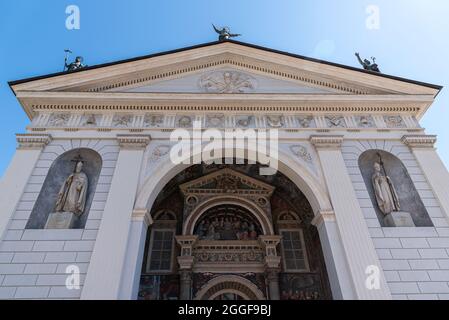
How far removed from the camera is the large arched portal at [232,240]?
1099 centimetres

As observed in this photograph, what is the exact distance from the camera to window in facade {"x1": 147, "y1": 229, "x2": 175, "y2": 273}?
11414 millimetres

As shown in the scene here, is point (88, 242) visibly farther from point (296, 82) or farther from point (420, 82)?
point (420, 82)

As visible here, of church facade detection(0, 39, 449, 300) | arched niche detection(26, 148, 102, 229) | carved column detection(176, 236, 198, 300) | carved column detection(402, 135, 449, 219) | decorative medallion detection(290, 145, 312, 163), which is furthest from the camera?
carved column detection(176, 236, 198, 300)

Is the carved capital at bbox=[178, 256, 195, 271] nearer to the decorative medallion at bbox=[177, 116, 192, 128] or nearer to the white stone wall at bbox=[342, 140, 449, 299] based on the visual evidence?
the decorative medallion at bbox=[177, 116, 192, 128]

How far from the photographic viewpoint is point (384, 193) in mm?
9445

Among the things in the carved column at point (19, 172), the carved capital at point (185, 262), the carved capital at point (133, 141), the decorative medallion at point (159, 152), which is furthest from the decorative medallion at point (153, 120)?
the carved capital at point (185, 262)

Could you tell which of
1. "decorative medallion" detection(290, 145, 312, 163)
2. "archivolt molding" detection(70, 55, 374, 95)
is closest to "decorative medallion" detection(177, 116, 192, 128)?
"archivolt molding" detection(70, 55, 374, 95)

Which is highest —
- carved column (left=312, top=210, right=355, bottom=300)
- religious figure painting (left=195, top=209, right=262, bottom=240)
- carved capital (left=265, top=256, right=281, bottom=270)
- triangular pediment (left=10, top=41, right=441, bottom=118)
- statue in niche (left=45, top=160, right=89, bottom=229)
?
triangular pediment (left=10, top=41, right=441, bottom=118)

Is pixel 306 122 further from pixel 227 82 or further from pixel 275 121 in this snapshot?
pixel 227 82

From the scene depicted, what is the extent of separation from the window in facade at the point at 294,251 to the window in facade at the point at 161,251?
13.1 ft

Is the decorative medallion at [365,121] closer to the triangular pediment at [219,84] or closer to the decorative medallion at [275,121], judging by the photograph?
the triangular pediment at [219,84]

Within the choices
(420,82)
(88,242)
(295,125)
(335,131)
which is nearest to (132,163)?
(88,242)

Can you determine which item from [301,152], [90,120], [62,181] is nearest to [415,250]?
[301,152]

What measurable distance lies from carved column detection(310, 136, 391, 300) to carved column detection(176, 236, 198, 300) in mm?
4957
